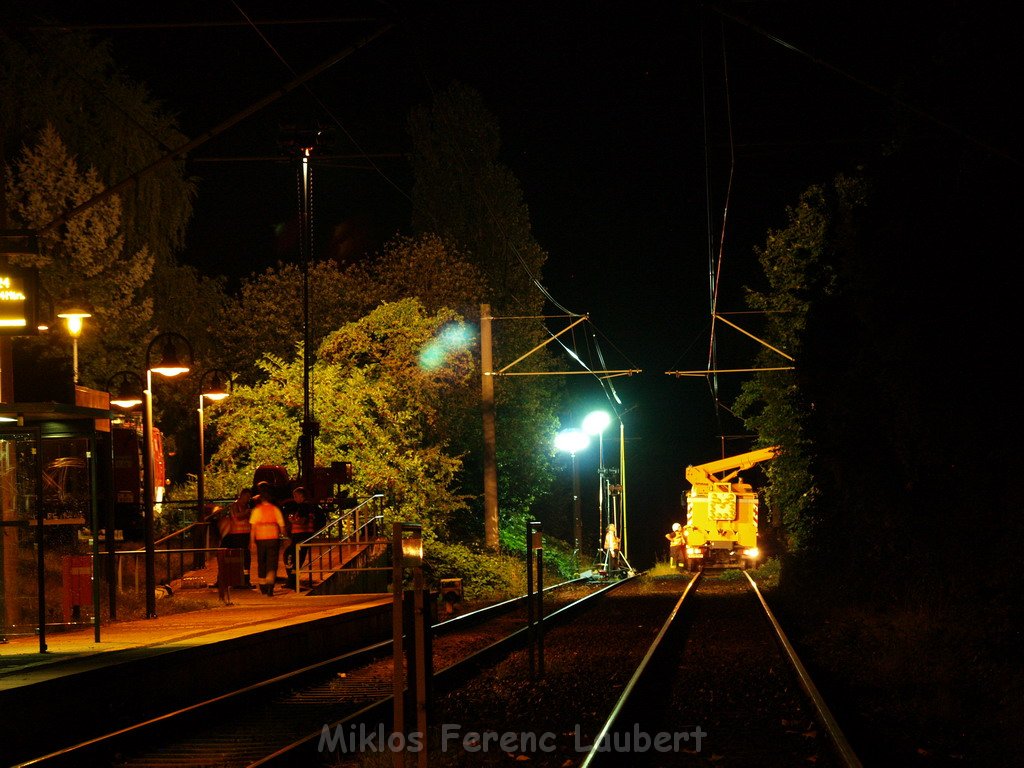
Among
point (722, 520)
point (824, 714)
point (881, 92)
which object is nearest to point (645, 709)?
point (824, 714)

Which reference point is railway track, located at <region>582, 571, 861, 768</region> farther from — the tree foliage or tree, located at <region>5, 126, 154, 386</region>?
tree, located at <region>5, 126, 154, 386</region>

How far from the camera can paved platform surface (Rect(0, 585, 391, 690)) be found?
12789 mm

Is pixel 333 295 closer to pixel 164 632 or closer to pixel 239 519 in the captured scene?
pixel 239 519

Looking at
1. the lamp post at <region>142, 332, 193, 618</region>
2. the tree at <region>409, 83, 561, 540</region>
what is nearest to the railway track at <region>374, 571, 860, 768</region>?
the lamp post at <region>142, 332, 193, 618</region>

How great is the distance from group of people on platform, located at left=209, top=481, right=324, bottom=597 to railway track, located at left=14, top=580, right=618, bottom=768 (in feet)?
11.0

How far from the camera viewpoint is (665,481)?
4277 inches

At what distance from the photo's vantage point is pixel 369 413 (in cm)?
3347

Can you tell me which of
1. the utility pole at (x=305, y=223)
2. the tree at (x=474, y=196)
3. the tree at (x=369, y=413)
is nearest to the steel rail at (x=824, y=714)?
the utility pole at (x=305, y=223)

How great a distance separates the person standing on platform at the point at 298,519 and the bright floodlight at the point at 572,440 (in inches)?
866

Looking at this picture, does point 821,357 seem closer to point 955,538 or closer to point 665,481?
point 955,538

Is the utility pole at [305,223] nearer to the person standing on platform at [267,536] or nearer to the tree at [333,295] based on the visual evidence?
the person standing on platform at [267,536]

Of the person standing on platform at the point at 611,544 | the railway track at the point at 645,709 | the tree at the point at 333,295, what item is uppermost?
the tree at the point at 333,295

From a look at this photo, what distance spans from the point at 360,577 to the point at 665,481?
84.3 m

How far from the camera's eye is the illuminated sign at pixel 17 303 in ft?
50.5
